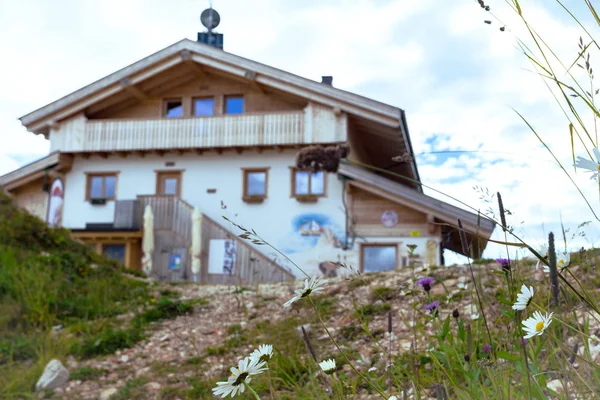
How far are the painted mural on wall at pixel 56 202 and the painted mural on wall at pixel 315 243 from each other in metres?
7.74

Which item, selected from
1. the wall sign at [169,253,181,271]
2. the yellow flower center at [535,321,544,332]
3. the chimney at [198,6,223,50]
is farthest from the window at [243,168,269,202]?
the yellow flower center at [535,321,544,332]

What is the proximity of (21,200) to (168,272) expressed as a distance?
6867 millimetres

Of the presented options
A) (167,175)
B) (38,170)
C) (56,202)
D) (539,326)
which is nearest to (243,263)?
(167,175)

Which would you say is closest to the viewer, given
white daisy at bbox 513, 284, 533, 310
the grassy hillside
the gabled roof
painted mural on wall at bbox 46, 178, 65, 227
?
white daisy at bbox 513, 284, 533, 310

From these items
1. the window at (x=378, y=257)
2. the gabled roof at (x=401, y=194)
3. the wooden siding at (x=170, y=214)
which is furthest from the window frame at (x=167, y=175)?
the window at (x=378, y=257)

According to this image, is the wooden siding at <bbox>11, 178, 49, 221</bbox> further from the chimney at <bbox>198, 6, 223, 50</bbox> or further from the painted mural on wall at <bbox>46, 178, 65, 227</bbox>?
the chimney at <bbox>198, 6, 223, 50</bbox>

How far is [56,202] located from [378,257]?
1070cm

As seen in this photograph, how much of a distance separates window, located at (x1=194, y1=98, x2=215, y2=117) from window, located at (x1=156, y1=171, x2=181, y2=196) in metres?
2.09

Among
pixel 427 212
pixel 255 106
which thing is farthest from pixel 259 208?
pixel 427 212

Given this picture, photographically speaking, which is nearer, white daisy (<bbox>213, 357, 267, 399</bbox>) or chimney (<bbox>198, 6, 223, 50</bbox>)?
white daisy (<bbox>213, 357, 267, 399</bbox>)

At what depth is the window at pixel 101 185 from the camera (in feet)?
65.5

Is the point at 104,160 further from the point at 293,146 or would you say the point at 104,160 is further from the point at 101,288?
the point at 101,288

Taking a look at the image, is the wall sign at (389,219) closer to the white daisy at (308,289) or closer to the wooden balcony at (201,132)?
the wooden balcony at (201,132)

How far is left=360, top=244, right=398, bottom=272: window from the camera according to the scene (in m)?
17.3
